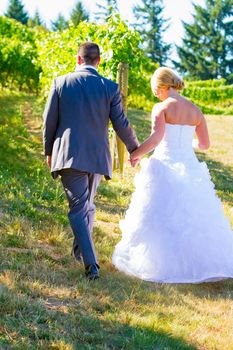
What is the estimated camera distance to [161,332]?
3709 mm

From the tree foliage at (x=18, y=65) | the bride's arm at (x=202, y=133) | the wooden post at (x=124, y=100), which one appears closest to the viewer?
the bride's arm at (x=202, y=133)

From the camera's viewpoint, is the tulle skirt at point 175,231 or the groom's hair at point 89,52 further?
the tulle skirt at point 175,231

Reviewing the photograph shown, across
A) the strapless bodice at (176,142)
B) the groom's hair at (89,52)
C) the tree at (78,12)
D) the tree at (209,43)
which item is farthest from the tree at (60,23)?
the groom's hair at (89,52)

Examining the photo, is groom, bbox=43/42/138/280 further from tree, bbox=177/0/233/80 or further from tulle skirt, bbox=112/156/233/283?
tree, bbox=177/0/233/80

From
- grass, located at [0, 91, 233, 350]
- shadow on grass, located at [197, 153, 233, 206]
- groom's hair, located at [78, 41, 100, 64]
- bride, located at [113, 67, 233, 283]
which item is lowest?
shadow on grass, located at [197, 153, 233, 206]

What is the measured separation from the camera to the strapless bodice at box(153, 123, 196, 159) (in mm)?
5016

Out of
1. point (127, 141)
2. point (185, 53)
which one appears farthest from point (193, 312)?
point (185, 53)

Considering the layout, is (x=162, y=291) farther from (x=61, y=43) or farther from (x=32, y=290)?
(x=61, y=43)

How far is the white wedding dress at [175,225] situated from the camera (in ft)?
16.1

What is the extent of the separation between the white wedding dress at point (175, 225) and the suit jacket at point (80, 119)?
0.61 meters

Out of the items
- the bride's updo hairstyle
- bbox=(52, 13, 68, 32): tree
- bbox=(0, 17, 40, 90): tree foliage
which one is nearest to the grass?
the bride's updo hairstyle

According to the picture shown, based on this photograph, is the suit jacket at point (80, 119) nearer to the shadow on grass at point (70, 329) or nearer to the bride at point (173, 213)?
the bride at point (173, 213)

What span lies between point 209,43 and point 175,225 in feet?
197

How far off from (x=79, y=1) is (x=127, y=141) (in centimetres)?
8087
